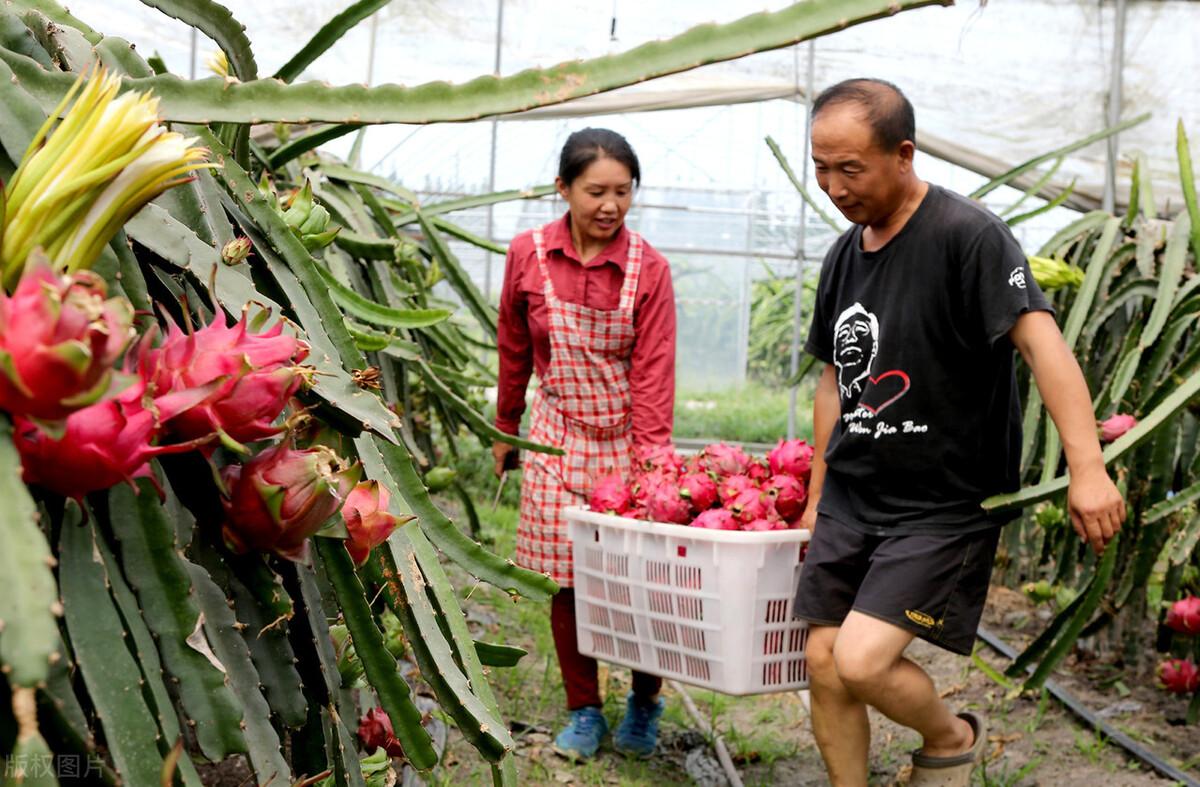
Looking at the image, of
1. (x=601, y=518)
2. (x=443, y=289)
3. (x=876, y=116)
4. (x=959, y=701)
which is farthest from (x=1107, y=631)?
(x=443, y=289)

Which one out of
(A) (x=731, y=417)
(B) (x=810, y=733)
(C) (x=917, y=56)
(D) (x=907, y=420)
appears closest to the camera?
(D) (x=907, y=420)

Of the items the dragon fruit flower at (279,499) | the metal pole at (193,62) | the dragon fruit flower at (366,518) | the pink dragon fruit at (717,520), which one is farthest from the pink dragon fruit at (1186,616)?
Result: the metal pole at (193,62)

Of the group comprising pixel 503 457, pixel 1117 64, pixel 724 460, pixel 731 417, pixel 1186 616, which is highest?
pixel 1117 64

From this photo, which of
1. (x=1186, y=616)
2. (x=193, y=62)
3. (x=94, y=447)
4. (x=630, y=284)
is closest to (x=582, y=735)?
(x=630, y=284)

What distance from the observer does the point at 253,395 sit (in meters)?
0.62

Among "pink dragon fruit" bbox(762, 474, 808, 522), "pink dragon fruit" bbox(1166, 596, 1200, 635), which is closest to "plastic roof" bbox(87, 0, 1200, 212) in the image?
"pink dragon fruit" bbox(1166, 596, 1200, 635)

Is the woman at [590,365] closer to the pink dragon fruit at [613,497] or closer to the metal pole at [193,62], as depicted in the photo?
the pink dragon fruit at [613,497]

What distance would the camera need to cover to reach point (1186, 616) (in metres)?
2.85

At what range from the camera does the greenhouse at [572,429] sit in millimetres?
604

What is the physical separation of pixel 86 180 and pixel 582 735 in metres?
2.45

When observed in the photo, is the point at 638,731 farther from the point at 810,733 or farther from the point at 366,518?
the point at 366,518

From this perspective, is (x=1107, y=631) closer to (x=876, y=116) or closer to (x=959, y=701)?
(x=959, y=701)

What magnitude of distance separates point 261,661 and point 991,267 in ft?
5.39

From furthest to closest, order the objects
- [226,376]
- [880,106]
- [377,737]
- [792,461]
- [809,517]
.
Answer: [792,461]
[809,517]
[880,106]
[377,737]
[226,376]
